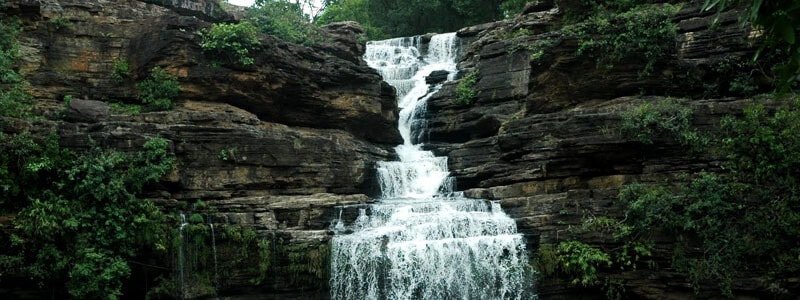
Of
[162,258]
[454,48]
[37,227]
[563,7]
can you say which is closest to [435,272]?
[162,258]

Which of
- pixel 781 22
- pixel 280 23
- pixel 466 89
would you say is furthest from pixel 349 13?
pixel 781 22

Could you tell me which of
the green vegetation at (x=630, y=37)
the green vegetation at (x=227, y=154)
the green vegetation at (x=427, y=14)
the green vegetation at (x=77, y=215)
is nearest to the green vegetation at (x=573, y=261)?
the green vegetation at (x=630, y=37)

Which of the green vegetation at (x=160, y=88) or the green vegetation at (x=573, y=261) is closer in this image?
the green vegetation at (x=573, y=261)

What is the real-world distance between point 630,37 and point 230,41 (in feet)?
37.4

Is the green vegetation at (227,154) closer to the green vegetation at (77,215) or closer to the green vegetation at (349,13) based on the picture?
the green vegetation at (77,215)

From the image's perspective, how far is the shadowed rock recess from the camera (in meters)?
13.7

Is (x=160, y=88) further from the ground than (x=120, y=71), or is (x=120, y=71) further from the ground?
(x=120, y=71)

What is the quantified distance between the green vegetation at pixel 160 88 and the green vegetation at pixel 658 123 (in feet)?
40.0

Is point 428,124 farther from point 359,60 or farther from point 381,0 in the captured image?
point 381,0

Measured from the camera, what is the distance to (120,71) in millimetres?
18328

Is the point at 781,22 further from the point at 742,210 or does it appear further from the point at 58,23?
the point at 58,23

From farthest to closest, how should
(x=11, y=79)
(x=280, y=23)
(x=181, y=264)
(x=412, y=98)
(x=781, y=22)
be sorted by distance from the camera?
(x=412, y=98), (x=280, y=23), (x=11, y=79), (x=181, y=264), (x=781, y=22)

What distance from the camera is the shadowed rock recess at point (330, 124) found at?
1374 centimetres

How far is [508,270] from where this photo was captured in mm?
13250
